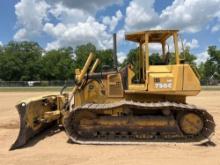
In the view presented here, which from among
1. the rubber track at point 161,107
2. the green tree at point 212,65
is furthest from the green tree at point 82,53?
the rubber track at point 161,107

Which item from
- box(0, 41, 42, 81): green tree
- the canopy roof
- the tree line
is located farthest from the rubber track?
box(0, 41, 42, 81): green tree

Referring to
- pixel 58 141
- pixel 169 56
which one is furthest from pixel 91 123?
pixel 169 56

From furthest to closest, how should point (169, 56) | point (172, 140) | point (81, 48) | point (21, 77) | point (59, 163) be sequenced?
point (81, 48)
point (21, 77)
point (169, 56)
point (172, 140)
point (59, 163)

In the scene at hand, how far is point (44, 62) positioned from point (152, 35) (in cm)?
9911

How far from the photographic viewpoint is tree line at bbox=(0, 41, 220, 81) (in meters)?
95.8

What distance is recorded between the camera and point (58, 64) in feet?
334

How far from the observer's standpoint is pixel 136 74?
12.1 m

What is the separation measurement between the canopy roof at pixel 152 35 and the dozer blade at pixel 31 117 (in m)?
3.39

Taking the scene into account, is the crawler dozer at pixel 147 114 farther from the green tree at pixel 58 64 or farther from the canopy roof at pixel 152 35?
the green tree at pixel 58 64

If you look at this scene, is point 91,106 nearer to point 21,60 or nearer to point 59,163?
point 59,163

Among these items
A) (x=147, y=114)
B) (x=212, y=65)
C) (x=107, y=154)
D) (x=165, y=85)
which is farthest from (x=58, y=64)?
(x=107, y=154)

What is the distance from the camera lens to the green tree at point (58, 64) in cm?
10112

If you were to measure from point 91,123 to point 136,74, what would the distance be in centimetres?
215

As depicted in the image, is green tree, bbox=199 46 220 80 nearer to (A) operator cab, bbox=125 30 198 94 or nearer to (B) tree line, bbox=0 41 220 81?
(B) tree line, bbox=0 41 220 81
